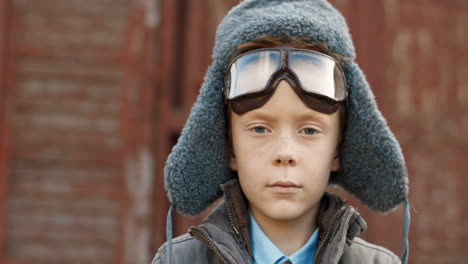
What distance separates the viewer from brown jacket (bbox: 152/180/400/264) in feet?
6.01

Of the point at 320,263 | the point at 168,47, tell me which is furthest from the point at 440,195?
the point at 320,263

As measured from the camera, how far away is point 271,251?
6.13ft

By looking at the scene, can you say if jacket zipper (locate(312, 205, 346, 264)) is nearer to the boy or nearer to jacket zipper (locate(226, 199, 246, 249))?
the boy

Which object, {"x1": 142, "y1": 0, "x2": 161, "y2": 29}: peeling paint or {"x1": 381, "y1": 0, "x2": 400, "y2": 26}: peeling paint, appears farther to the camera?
{"x1": 381, "y1": 0, "x2": 400, "y2": 26}: peeling paint

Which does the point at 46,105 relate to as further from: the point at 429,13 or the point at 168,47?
the point at 429,13

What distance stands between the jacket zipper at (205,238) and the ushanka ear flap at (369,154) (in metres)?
0.43

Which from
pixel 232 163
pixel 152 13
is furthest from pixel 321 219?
pixel 152 13

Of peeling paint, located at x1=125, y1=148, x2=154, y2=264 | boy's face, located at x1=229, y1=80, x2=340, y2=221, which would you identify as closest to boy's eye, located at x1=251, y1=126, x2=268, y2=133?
boy's face, located at x1=229, y1=80, x2=340, y2=221

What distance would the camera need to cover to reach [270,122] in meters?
1.83

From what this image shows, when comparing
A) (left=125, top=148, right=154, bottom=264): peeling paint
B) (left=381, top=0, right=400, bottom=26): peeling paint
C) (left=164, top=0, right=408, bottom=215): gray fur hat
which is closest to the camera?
(left=164, top=0, right=408, bottom=215): gray fur hat

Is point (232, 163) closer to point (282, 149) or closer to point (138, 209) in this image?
point (282, 149)

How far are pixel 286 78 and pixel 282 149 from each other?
0.56 ft

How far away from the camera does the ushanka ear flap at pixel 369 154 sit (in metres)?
1.96

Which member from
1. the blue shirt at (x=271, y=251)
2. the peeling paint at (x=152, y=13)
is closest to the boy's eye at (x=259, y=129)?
the blue shirt at (x=271, y=251)
